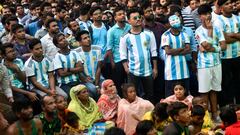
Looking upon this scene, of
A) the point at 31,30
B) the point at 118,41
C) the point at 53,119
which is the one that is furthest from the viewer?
the point at 31,30

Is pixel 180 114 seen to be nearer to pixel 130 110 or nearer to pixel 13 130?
Result: pixel 130 110

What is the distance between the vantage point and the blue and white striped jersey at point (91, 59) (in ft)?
28.9

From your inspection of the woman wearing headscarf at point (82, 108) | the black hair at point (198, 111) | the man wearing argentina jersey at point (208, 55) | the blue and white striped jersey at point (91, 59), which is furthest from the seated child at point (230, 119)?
the blue and white striped jersey at point (91, 59)

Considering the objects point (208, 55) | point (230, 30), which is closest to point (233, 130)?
point (208, 55)

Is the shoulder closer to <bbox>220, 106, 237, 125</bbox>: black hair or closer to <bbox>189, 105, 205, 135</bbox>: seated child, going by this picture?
<bbox>189, 105, 205, 135</bbox>: seated child

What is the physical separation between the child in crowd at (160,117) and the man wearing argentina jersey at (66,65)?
73.5 inches

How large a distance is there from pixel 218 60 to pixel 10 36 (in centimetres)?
316

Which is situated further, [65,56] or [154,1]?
[154,1]

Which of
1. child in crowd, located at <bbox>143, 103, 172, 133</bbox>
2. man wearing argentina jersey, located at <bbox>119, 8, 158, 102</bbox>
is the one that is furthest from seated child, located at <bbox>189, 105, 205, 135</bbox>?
man wearing argentina jersey, located at <bbox>119, 8, 158, 102</bbox>

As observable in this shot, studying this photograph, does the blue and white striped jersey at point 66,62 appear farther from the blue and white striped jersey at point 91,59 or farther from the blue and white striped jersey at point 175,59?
the blue and white striped jersey at point 175,59

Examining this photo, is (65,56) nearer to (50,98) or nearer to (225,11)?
(50,98)

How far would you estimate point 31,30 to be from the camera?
10406 mm

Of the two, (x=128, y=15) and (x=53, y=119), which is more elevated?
(x=128, y=15)

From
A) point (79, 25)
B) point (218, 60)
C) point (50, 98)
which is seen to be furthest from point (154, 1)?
point (50, 98)
